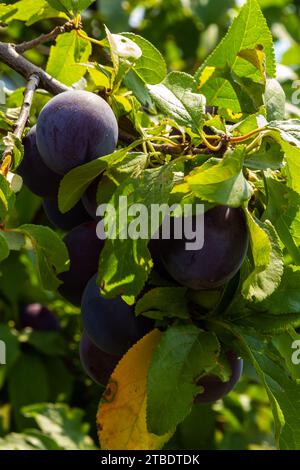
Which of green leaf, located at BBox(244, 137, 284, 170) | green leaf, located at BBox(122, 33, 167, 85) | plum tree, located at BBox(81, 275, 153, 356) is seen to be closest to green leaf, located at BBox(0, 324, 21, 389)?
plum tree, located at BBox(81, 275, 153, 356)

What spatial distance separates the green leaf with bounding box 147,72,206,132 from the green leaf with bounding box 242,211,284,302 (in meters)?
0.11

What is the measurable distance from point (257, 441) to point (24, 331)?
54 centimetres

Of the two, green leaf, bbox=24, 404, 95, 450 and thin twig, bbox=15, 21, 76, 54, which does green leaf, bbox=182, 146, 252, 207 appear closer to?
thin twig, bbox=15, 21, 76, 54

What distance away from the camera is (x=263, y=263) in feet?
2.29

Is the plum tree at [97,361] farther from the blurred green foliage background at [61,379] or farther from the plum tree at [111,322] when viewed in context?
the blurred green foliage background at [61,379]

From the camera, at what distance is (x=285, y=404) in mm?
781

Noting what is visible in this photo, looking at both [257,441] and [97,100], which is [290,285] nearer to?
[97,100]

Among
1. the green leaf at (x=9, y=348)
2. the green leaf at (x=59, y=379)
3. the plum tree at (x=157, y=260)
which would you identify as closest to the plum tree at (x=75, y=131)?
the plum tree at (x=157, y=260)

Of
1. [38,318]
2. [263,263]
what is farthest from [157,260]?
[38,318]

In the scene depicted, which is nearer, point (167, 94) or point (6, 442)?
point (167, 94)

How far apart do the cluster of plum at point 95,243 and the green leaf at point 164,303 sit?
0.09 feet
